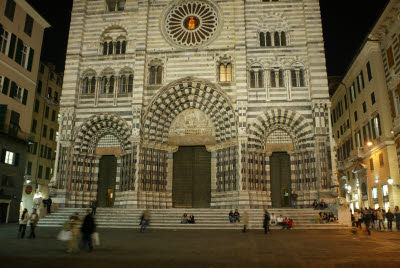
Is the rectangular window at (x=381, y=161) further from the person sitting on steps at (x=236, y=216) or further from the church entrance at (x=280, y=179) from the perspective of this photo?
the person sitting on steps at (x=236, y=216)

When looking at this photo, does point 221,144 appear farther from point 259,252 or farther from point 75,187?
point 259,252

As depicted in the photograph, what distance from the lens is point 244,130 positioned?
87.2ft

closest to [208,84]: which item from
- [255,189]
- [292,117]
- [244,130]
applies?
[244,130]

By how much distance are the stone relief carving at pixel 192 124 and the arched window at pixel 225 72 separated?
3.36 meters

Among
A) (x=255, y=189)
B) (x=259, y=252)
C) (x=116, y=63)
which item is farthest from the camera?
(x=116, y=63)

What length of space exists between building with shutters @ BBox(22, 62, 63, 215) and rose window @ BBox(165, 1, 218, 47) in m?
16.5

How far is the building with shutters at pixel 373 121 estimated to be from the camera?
2692cm

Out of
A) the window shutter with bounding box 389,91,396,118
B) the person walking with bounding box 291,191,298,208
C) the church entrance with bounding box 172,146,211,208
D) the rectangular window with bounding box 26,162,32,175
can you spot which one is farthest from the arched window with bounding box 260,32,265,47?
the rectangular window with bounding box 26,162,32,175

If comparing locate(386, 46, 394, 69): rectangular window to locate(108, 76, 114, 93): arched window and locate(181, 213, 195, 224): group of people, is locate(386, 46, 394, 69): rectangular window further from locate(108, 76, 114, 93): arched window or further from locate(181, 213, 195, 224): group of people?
locate(108, 76, 114, 93): arched window

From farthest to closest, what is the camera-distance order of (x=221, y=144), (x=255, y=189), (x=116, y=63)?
(x=116, y=63) → (x=221, y=144) → (x=255, y=189)

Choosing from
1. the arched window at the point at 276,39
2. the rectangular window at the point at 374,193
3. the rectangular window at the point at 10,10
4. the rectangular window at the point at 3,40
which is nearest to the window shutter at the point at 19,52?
the rectangular window at the point at 3,40

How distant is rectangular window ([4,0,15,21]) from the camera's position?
27.9 m

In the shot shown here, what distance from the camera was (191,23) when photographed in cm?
3042

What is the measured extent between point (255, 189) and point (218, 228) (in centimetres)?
589
